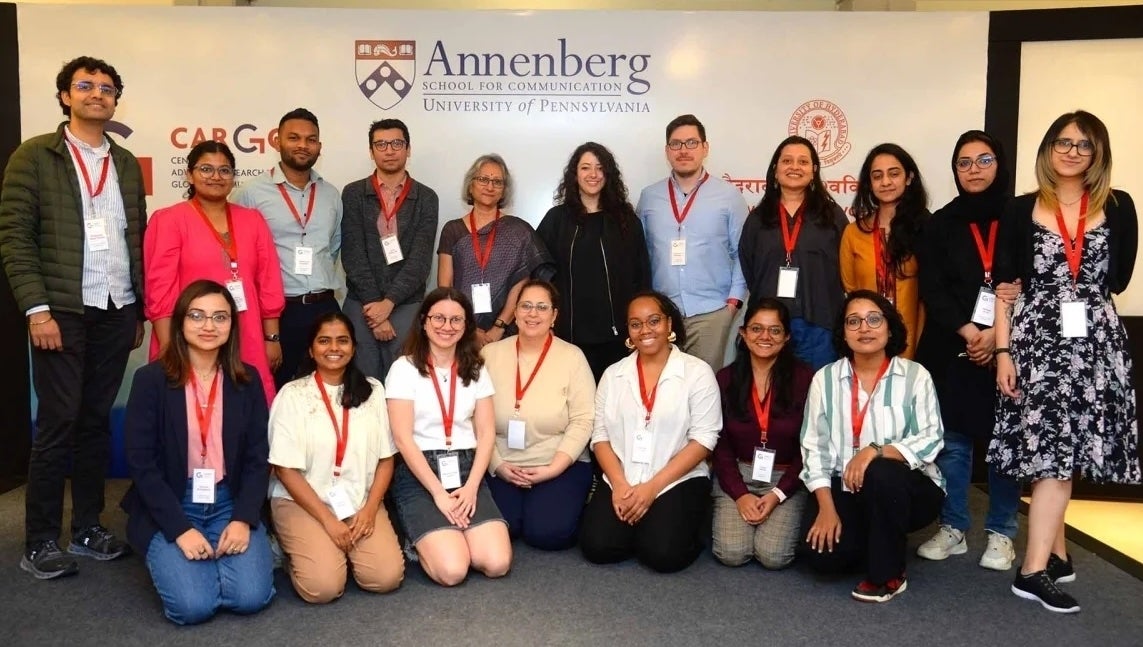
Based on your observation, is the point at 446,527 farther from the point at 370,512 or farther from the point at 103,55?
the point at 103,55

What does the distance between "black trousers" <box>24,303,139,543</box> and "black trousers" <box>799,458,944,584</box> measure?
8.90ft

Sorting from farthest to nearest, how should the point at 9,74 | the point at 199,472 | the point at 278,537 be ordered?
the point at 9,74, the point at 278,537, the point at 199,472

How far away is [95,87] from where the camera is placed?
319cm

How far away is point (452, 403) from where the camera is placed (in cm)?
339

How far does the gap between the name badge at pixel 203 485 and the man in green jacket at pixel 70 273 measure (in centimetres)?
69

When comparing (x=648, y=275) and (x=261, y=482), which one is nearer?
(x=261, y=482)

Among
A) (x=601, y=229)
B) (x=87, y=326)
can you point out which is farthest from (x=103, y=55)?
(x=601, y=229)

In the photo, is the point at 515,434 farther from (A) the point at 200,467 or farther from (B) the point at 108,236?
(B) the point at 108,236

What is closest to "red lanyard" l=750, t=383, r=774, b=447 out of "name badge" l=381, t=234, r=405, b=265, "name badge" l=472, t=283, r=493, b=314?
Result: "name badge" l=472, t=283, r=493, b=314

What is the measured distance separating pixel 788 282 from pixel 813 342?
0.28 meters

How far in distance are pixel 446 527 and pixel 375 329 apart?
114 cm

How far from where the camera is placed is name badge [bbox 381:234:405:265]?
13.1 ft

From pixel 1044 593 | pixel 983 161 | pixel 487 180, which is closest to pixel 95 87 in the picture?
pixel 487 180

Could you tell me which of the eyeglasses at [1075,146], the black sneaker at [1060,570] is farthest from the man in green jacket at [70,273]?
the black sneaker at [1060,570]
